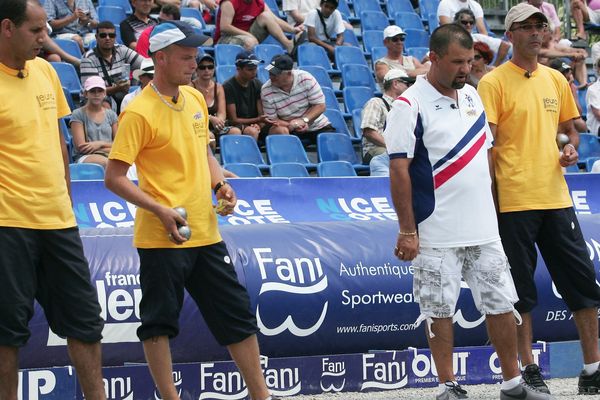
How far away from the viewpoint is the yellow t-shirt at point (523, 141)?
650cm

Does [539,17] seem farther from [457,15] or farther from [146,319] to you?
[457,15]

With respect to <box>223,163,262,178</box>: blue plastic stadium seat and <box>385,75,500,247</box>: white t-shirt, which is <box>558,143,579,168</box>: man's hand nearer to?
<box>385,75,500,247</box>: white t-shirt

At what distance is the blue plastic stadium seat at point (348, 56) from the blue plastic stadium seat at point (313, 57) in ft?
0.50

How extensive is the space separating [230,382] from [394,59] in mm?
7379

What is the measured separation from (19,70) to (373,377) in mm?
3201

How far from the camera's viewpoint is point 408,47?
15.2 m

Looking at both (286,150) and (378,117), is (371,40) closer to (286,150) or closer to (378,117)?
(378,117)

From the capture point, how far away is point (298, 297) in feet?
23.0

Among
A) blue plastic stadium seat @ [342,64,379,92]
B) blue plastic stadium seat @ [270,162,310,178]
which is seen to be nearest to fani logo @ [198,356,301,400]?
blue plastic stadium seat @ [270,162,310,178]

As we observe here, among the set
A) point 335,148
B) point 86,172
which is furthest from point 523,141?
point 335,148

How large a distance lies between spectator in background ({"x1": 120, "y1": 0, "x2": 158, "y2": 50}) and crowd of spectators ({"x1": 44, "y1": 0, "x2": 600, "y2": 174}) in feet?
0.04

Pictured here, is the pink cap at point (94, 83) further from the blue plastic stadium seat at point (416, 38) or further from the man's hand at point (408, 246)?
the blue plastic stadium seat at point (416, 38)

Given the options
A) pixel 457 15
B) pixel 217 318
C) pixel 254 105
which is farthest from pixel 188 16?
pixel 217 318

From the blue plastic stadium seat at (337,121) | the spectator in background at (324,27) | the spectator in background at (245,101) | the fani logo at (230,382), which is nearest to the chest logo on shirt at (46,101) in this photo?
the fani logo at (230,382)
